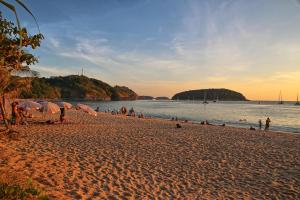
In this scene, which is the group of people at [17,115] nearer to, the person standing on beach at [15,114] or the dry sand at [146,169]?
the person standing on beach at [15,114]

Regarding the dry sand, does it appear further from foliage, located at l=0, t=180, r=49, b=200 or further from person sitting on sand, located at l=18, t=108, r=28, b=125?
person sitting on sand, located at l=18, t=108, r=28, b=125

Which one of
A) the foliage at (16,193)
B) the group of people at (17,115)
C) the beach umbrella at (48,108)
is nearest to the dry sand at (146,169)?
the foliage at (16,193)

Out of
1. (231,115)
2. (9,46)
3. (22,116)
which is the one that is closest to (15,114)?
(22,116)

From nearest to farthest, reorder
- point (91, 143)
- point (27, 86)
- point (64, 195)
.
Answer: point (64, 195) < point (27, 86) < point (91, 143)

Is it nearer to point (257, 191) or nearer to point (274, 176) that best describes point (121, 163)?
point (257, 191)

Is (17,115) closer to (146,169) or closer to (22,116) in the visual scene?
(22,116)

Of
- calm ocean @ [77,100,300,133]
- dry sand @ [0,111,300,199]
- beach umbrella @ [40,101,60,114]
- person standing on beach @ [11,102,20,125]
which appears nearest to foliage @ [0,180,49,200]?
dry sand @ [0,111,300,199]

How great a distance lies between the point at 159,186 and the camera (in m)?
8.27

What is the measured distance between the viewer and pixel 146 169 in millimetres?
10008

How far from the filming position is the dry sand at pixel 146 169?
7.70 m

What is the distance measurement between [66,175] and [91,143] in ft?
19.5

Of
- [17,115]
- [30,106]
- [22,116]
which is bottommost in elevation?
[22,116]

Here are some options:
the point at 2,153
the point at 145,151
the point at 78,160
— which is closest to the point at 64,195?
the point at 78,160

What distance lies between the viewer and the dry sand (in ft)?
25.2
